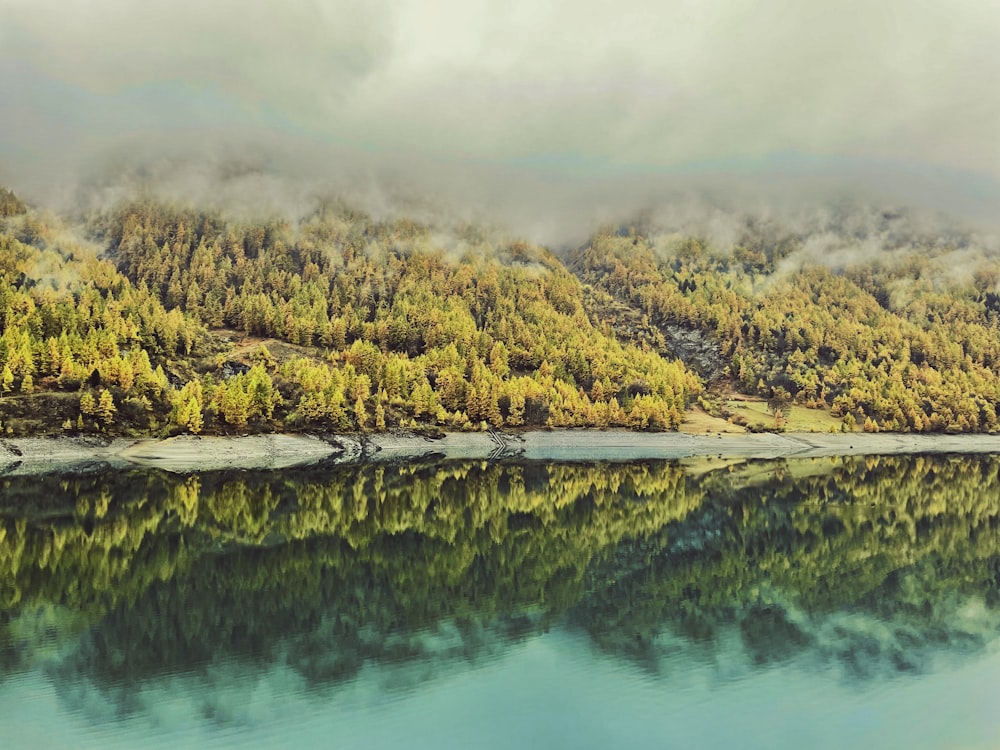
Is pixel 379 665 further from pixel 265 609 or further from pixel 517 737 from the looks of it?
pixel 265 609

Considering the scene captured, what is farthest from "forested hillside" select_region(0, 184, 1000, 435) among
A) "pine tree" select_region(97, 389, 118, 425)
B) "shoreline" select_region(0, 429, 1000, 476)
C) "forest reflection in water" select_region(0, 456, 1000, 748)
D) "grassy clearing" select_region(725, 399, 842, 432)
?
"forest reflection in water" select_region(0, 456, 1000, 748)

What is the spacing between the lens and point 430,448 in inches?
4146

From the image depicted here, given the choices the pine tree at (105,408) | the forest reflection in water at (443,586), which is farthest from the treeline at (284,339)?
the forest reflection in water at (443,586)

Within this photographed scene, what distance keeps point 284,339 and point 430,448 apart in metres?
57.1

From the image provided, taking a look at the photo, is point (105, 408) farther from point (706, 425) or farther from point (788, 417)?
point (788, 417)

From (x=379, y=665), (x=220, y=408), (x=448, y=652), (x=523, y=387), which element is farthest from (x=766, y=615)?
(x=523, y=387)

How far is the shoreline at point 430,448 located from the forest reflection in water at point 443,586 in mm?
15879

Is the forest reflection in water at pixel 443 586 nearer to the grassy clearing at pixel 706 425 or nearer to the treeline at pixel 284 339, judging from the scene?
the treeline at pixel 284 339

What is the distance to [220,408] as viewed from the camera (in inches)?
3553

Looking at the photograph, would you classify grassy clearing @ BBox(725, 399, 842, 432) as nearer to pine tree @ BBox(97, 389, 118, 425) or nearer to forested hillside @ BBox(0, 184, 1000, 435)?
forested hillside @ BBox(0, 184, 1000, 435)

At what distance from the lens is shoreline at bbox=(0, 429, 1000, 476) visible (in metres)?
76.4

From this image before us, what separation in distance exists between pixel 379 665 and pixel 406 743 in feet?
15.1

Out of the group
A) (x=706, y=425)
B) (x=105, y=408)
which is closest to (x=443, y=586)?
(x=105, y=408)

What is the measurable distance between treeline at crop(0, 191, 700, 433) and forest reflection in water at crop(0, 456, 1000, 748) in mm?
32053
